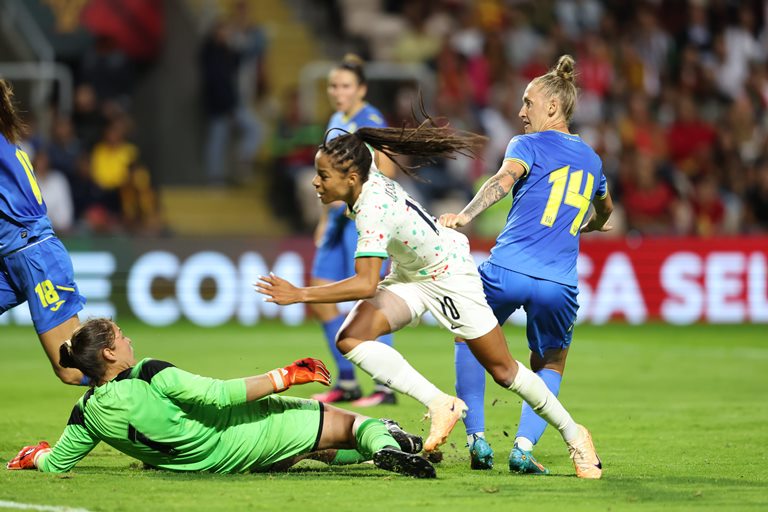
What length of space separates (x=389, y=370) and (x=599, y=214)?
180 centimetres

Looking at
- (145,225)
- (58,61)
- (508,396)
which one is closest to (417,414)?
(508,396)

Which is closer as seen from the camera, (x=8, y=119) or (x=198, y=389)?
(x=198, y=389)

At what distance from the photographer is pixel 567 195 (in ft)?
23.2

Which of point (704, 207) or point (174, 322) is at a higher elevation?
point (704, 207)

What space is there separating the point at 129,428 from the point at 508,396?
4.77 metres

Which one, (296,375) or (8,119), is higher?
(8,119)

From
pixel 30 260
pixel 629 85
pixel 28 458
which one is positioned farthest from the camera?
pixel 629 85

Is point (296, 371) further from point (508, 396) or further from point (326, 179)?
point (508, 396)

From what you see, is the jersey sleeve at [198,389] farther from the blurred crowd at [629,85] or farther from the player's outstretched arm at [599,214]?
the blurred crowd at [629,85]

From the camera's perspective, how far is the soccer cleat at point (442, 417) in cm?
636

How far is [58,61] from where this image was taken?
19.9 meters

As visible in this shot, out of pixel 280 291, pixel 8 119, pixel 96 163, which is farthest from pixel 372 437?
pixel 96 163

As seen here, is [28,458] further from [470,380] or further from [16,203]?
[470,380]

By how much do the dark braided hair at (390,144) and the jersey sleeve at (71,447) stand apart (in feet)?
6.11
